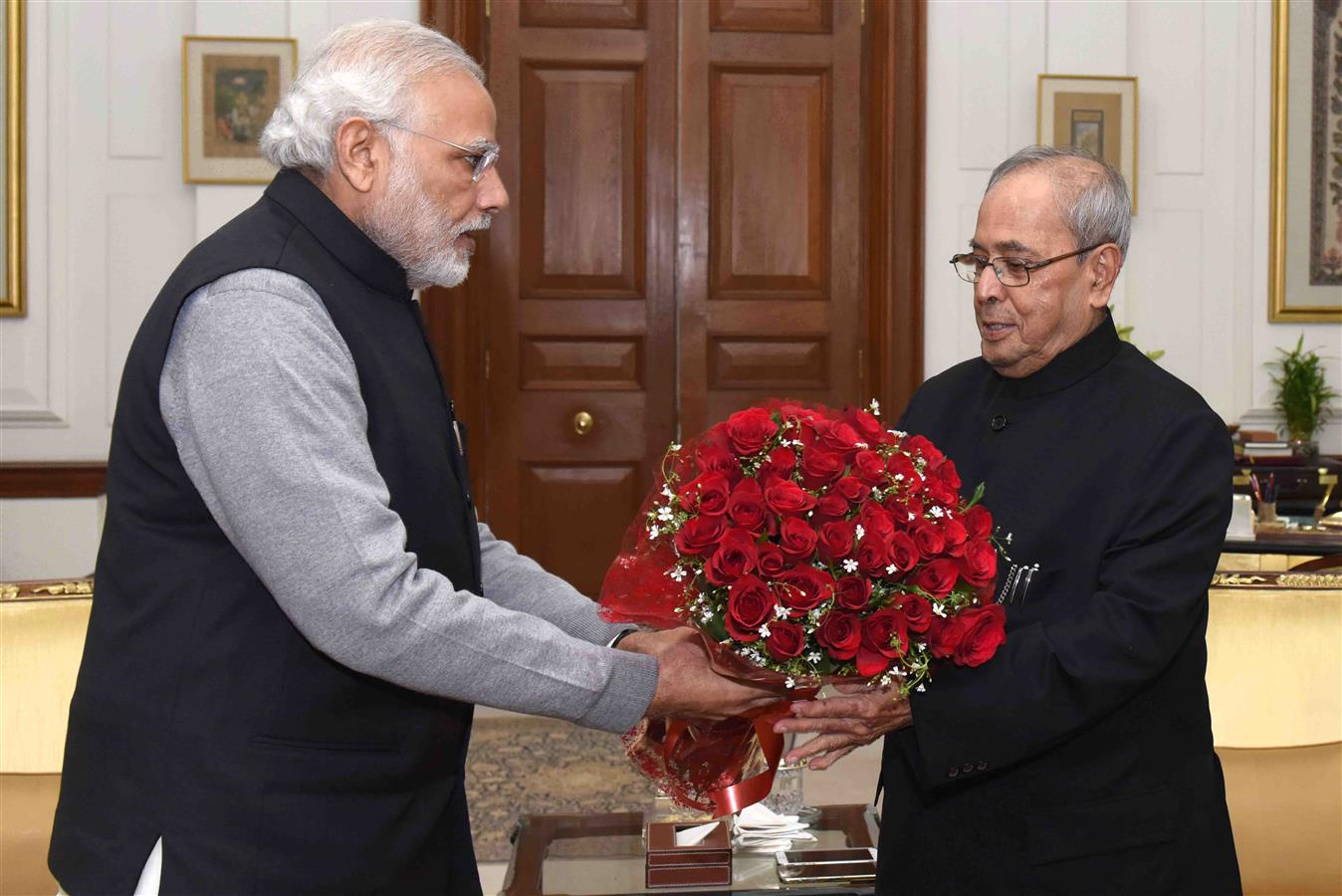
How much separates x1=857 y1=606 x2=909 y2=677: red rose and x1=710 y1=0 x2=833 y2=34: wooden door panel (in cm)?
501

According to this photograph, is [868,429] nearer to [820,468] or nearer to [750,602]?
[820,468]

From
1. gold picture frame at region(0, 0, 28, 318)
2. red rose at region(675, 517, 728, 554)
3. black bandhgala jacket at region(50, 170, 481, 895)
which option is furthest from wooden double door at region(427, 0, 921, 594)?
red rose at region(675, 517, 728, 554)

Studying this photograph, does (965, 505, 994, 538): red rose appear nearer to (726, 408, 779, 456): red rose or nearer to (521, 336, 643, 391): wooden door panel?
(726, 408, 779, 456): red rose

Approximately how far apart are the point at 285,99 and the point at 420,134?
20cm

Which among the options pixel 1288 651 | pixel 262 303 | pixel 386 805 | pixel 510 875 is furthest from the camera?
pixel 1288 651

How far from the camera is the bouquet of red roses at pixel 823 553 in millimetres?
1820

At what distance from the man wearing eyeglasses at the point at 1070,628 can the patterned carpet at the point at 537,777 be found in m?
2.53

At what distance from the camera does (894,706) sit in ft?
6.72

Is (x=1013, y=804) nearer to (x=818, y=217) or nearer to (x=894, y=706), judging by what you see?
(x=894, y=706)

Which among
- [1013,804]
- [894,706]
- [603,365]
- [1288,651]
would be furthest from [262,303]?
[603,365]

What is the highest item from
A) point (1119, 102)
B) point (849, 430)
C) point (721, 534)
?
point (1119, 102)

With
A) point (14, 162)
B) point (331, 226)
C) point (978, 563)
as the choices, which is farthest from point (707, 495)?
point (14, 162)

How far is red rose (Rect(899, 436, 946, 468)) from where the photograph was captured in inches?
78.2

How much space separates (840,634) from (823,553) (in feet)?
0.37
